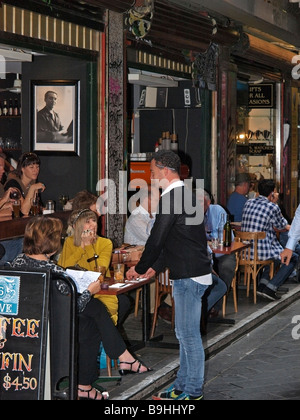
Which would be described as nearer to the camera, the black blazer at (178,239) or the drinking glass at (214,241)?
the black blazer at (178,239)

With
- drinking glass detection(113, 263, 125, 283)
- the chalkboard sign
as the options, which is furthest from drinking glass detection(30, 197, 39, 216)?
the chalkboard sign

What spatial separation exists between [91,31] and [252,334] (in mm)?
3860

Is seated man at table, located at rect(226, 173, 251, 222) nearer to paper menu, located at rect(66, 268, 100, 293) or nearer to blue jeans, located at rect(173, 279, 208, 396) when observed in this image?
blue jeans, located at rect(173, 279, 208, 396)

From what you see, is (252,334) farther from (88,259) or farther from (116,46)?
(116,46)

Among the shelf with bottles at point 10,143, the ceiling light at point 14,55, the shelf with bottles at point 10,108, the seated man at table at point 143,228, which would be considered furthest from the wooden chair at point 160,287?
the shelf with bottles at point 10,108

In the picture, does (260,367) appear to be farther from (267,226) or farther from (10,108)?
(10,108)

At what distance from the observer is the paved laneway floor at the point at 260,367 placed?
6707 mm

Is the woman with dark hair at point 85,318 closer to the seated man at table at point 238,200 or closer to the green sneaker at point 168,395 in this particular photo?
the green sneaker at point 168,395

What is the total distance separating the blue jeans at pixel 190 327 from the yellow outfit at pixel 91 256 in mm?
870

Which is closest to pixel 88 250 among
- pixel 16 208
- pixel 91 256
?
pixel 91 256

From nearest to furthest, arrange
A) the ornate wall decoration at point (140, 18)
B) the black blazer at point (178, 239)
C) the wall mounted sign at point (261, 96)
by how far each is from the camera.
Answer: the black blazer at point (178, 239)
the ornate wall decoration at point (140, 18)
the wall mounted sign at point (261, 96)

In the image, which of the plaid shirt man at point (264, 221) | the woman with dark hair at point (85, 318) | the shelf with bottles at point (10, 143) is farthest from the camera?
the shelf with bottles at point (10, 143)
